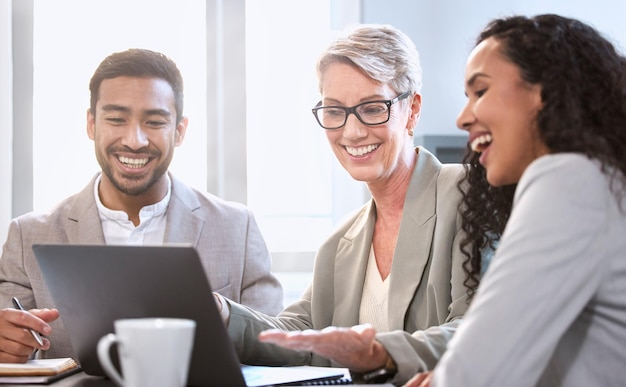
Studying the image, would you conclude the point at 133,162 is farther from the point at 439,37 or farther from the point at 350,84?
the point at 439,37

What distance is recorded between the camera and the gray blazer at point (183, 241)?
2.03 m

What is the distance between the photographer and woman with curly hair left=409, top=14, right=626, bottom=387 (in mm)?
856

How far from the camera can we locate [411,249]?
5.29 feet

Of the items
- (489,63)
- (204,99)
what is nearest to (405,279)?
(489,63)

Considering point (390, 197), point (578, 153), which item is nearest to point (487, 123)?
point (578, 153)

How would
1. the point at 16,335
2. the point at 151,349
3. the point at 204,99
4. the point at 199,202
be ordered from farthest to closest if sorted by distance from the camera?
1. the point at 204,99
2. the point at 199,202
3. the point at 16,335
4. the point at 151,349

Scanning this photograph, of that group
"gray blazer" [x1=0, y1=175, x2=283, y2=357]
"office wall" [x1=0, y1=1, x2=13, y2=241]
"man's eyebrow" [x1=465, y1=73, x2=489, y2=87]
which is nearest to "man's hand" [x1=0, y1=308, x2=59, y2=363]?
"gray blazer" [x1=0, y1=175, x2=283, y2=357]

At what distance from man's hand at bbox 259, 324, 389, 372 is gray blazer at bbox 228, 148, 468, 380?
158 mm

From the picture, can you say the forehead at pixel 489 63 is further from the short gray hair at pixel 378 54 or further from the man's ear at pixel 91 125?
the man's ear at pixel 91 125

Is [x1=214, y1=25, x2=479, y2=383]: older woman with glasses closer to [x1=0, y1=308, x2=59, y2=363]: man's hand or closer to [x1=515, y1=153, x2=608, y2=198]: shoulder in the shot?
[x1=0, y1=308, x2=59, y2=363]: man's hand

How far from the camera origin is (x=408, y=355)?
1236 mm

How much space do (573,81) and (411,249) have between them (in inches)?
24.6

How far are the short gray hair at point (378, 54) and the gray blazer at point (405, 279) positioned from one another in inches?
7.7

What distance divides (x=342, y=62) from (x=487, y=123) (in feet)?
2.43
